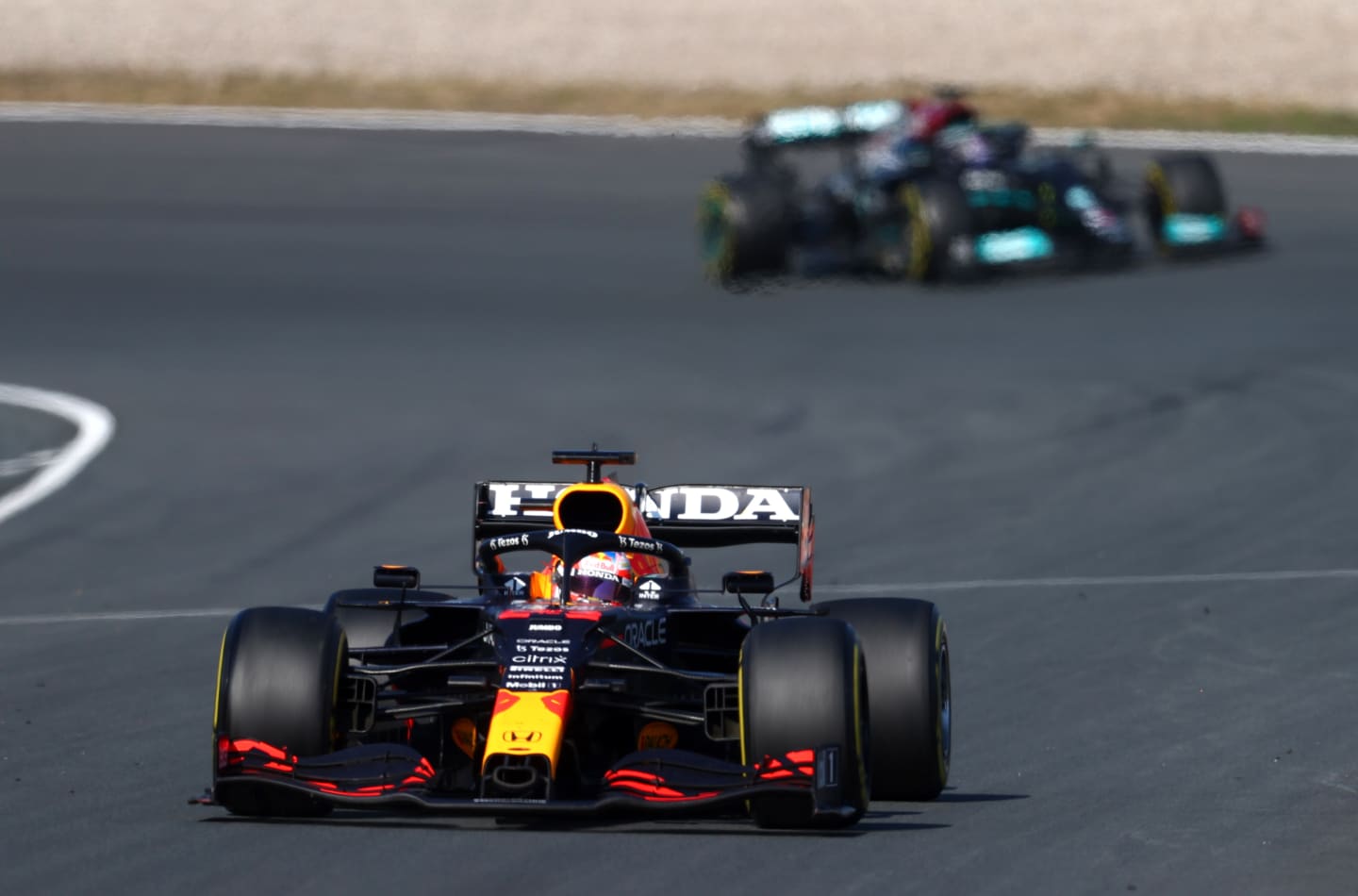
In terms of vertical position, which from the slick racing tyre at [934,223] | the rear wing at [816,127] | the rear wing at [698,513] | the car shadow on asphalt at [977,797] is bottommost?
the car shadow on asphalt at [977,797]

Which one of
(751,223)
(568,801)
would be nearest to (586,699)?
(568,801)

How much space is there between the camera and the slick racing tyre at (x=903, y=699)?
33.7 feet

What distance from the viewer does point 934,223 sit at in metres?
26.7

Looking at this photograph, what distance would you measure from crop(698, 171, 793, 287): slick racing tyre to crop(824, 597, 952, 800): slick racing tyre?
678 inches

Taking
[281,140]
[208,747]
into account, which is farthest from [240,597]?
[281,140]

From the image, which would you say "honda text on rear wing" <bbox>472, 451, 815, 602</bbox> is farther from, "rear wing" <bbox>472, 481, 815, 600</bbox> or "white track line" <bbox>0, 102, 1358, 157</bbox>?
"white track line" <bbox>0, 102, 1358, 157</bbox>

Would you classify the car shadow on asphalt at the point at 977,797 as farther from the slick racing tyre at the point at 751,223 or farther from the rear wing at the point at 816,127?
the slick racing tyre at the point at 751,223

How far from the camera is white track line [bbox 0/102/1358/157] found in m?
36.2

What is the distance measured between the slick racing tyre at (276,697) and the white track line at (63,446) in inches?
358

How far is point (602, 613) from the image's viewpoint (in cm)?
1018

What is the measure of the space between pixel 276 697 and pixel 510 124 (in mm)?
28397

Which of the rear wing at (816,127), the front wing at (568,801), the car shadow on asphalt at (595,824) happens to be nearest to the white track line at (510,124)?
the rear wing at (816,127)

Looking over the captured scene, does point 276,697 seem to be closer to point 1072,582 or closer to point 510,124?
point 1072,582

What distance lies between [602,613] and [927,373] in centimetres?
1343
